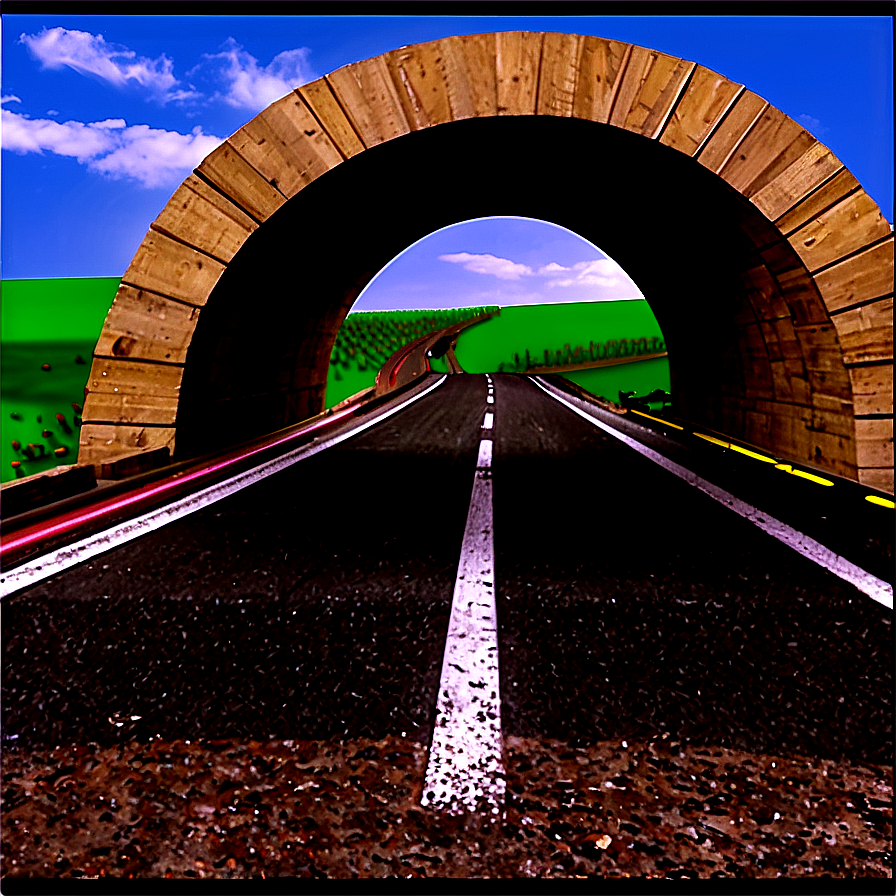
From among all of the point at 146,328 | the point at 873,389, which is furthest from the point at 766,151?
the point at 146,328

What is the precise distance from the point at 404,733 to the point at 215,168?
618cm

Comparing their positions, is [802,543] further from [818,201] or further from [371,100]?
[371,100]

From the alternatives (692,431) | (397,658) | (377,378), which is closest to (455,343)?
(377,378)

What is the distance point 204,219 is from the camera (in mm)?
5852

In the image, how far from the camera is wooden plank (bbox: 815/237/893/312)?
5.18 meters

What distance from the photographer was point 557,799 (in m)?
1.46

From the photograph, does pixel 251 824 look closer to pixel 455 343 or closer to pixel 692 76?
pixel 692 76

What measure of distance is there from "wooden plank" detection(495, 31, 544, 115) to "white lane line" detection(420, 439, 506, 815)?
17.2 ft

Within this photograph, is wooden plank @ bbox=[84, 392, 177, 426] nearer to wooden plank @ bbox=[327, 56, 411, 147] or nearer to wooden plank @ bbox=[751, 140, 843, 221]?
wooden plank @ bbox=[327, 56, 411, 147]

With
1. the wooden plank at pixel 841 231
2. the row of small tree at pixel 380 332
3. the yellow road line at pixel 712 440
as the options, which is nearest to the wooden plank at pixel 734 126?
the wooden plank at pixel 841 231

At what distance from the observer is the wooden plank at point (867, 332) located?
515 centimetres

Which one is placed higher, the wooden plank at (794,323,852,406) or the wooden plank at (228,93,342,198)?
the wooden plank at (228,93,342,198)

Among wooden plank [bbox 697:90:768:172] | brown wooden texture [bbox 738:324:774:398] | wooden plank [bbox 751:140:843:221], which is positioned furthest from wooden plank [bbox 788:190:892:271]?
brown wooden texture [bbox 738:324:774:398]

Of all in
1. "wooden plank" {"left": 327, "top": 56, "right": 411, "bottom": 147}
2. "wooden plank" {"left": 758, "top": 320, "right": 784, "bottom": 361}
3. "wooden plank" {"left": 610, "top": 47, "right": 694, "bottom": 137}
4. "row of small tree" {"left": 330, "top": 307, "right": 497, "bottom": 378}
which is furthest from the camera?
"row of small tree" {"left": 330, "top": 307, "right": 497, "bottom": 378}
